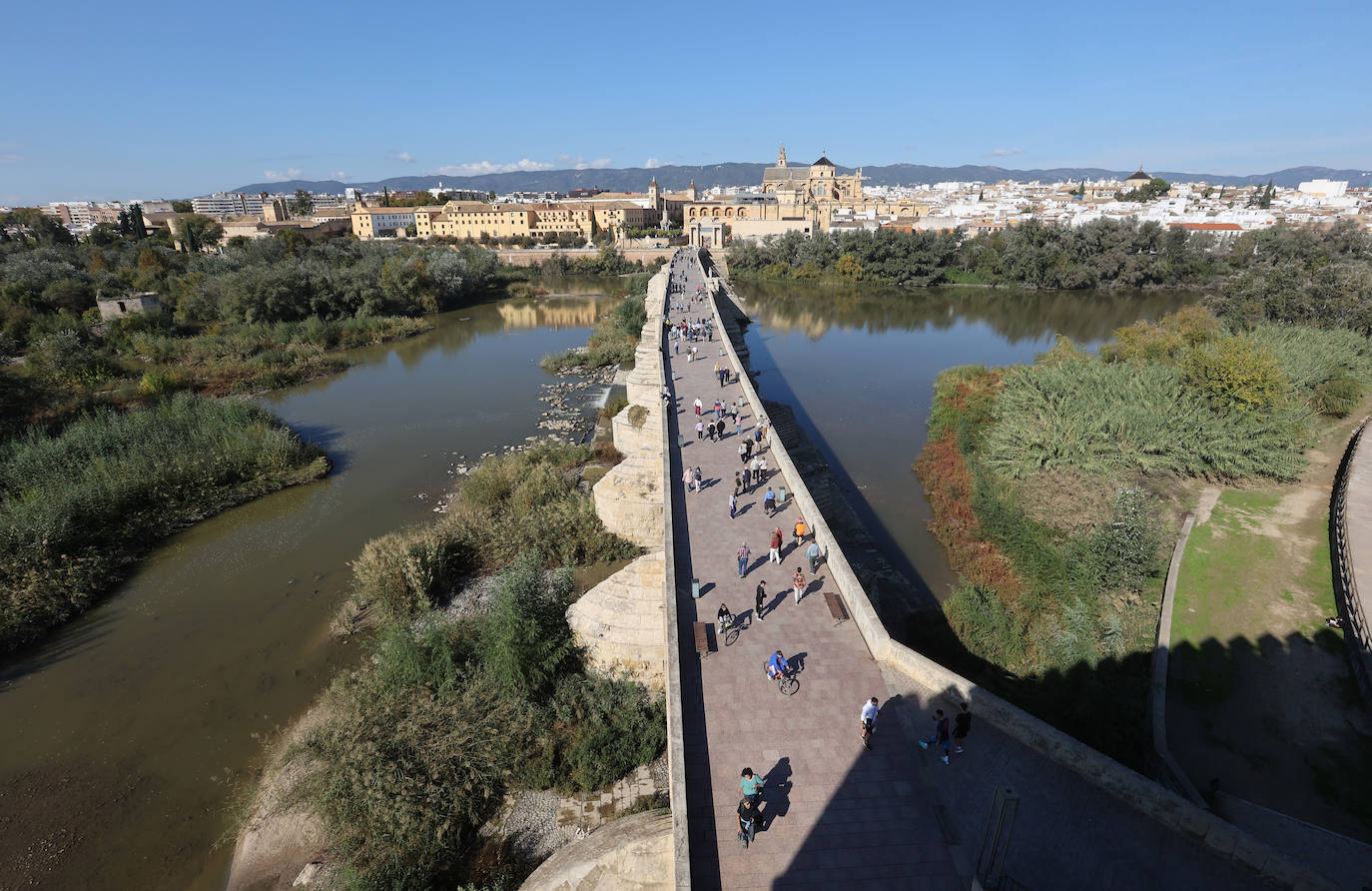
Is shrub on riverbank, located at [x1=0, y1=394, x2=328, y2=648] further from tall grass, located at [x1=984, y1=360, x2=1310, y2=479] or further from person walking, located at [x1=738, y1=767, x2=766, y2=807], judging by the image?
tall grass, located at [x1=984, y1=360, x2=1310, y2=479]

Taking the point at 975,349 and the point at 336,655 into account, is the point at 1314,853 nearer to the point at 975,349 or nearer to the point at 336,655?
the point at 336,655

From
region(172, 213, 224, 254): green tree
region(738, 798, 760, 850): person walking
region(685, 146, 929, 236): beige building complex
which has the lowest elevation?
region(738, 798, 760, 850): person walking

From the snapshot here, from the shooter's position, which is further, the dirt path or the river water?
the river water

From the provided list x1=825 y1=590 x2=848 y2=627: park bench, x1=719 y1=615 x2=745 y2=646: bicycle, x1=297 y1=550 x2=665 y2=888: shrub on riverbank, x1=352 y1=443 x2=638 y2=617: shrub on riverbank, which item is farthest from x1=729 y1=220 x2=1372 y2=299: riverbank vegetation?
x1=719 y1=615 x2=745 y2=646: bicycle

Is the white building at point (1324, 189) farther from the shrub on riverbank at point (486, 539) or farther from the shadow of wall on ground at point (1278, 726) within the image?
the shrub on riverbank at point (486, 539)

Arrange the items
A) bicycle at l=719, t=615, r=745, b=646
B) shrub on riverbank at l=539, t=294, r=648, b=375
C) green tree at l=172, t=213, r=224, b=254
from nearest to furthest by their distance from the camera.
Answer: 1. bicycle at l=719, t=615, r=745, b=646
2. shrub on riverbank at l=539, t=294, r=648, b=375
3. green tree at l=172, t=213, r=224, b=254

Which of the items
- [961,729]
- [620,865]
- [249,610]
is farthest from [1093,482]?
[249,610]

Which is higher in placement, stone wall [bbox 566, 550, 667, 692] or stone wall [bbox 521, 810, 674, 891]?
stone wall [bbox 566, 550, 667, 692]

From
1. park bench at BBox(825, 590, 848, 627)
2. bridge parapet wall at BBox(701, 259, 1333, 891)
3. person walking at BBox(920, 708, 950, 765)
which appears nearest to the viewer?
bridge parapet wall at BBox(701, 259, 1333, 891)
